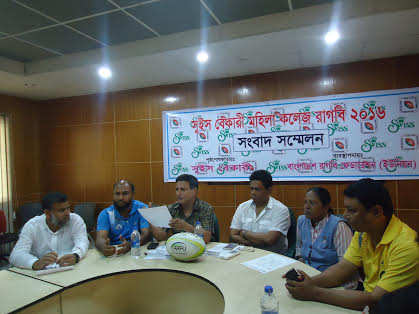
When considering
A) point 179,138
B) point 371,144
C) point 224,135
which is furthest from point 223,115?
point 371,144

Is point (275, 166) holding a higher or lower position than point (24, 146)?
lower

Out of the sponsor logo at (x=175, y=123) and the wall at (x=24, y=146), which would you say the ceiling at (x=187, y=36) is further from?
the wall at (x=24, y=146)

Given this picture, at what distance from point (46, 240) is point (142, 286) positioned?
98cm

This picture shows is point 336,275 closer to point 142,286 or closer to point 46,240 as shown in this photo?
point 142,286

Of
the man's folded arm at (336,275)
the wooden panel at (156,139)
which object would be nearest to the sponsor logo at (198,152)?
the wooden panel at (156,139)

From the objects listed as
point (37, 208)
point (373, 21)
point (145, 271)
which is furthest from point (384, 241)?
point (37, 208)

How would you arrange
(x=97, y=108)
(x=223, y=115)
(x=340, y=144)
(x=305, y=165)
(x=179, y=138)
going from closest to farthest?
(x=340, y=144) → (x=305, y=165) → (x=223, y=115) → (x=179, y=138) → (x=97, y=108)

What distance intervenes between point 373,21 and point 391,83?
1305 millimetres

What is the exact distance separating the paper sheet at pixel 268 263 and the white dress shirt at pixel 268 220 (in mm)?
563

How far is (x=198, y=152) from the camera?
4805 mm

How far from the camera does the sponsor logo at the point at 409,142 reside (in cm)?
372

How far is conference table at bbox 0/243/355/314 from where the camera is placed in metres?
1.78

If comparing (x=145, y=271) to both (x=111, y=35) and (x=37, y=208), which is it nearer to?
(x=111, y=35)

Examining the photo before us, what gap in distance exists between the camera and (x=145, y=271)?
2.21m
